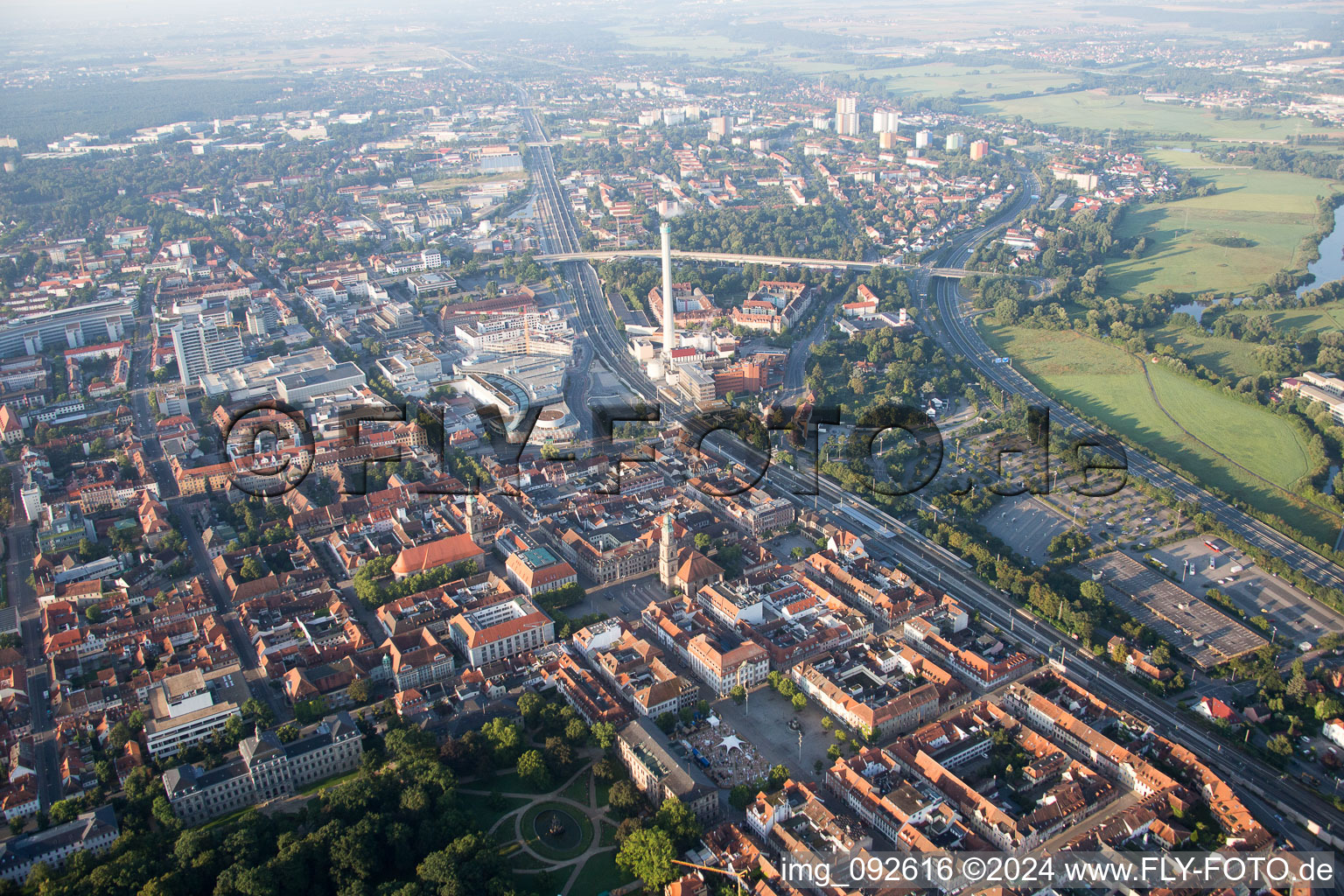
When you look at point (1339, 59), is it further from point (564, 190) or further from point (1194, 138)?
point (564, 190)

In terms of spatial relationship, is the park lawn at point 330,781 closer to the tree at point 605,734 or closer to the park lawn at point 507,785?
the park lawn at point 507,785

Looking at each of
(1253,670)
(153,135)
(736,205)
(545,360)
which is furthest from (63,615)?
(153,135)

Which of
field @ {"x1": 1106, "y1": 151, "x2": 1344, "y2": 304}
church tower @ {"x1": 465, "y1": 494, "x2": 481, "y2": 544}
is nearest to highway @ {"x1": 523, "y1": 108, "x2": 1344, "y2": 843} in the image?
church tower @ {"x1": 465, "y1": 494, "x2": 481, "y2": 544}

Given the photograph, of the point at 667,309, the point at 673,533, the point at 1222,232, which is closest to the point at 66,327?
the point at 667,309

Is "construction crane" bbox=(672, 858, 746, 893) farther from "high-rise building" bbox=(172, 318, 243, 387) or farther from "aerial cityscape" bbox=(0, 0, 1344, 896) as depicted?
"high-rise building" bbox=(172, 318, 243, 387)

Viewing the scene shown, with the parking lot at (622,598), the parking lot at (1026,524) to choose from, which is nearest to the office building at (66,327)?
the parking lot at (622,598)

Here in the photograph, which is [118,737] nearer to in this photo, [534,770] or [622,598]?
[534,770]

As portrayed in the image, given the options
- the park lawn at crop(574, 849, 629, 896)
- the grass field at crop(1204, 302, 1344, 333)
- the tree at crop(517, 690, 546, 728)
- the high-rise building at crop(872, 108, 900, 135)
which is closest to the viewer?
the park lawn at crop(574, 849, 629, 896)
